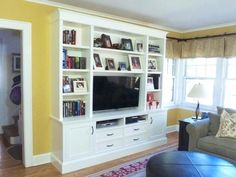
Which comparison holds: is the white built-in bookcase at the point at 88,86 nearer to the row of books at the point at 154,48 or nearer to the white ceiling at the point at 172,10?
the row of books at the point at 154,48

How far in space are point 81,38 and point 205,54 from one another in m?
2.73

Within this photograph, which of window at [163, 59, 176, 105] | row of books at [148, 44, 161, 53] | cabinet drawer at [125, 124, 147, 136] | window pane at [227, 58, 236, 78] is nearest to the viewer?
Answer: cabinet drawer at [125, 124, 147, 136]

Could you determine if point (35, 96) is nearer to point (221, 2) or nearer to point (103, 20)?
point (103, 20)

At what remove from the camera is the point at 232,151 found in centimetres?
285

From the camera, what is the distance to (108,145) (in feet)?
11.3

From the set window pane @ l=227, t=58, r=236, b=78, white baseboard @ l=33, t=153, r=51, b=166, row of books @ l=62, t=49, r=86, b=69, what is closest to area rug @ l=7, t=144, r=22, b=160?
white baseboard @ l=33, t=153, r=51, b=166

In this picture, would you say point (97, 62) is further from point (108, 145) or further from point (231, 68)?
point (231, 68)

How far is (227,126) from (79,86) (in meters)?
2.33

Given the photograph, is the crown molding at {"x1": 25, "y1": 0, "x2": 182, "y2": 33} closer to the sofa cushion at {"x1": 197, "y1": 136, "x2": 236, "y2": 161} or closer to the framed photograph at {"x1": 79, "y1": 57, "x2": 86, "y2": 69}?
the framed photograph at {"x1": 79, "y1": 57, "x2": 86, "y2": 69}

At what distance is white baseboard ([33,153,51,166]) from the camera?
3215 millimetres

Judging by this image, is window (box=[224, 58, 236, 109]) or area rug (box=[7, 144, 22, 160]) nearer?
area rug (box=[7, 144, 22, 160])

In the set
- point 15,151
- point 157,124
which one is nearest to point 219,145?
point 157,124

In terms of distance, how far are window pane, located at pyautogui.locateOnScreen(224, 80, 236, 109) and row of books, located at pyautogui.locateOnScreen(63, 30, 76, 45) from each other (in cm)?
324

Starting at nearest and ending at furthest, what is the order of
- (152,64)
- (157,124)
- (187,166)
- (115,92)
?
1. (187,166)
2. (115,92)
3. (157,124)
4. (152,64)
